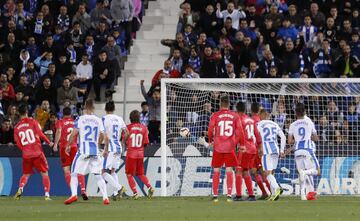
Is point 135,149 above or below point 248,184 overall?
above

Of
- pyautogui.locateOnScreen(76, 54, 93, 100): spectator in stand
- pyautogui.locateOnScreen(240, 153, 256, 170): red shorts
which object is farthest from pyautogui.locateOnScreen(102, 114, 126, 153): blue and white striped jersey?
pyautogui.locateOnScreen(76, 54, 93, 100): spectator in stand

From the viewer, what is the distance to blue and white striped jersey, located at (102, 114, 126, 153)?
2470cm

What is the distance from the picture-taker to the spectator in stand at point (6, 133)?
28359 mm

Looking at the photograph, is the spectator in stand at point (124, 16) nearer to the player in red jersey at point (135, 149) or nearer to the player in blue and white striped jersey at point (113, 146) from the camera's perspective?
the player in red jersey at point (135, 149)

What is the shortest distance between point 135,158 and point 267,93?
344 cm

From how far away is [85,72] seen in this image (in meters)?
30.7

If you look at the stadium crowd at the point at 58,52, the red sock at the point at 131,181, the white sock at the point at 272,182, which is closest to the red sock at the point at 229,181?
the white sock at the point at 272,182

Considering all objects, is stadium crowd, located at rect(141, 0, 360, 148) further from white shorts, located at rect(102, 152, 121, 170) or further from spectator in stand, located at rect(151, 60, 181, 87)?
white shorts, located at rect(102, 152, 121, 170)

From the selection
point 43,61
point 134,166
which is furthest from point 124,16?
point 134,166

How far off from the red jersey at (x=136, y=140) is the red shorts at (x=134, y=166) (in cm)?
8

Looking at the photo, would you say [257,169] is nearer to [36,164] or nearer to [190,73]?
[36,164]

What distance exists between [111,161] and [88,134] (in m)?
2.97

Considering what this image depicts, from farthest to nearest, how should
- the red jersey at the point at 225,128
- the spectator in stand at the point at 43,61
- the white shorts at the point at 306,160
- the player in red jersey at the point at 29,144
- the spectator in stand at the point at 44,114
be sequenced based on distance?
1. the spectator in stand at the point at 43,61
2. the spectator in stand at the point at 44,114
3. the player in red jersey at the point at 29,144
4. the white shorts at the point at 306,160
5. the red jersey at the point at 225,128

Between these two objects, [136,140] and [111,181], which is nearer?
[111,181]
